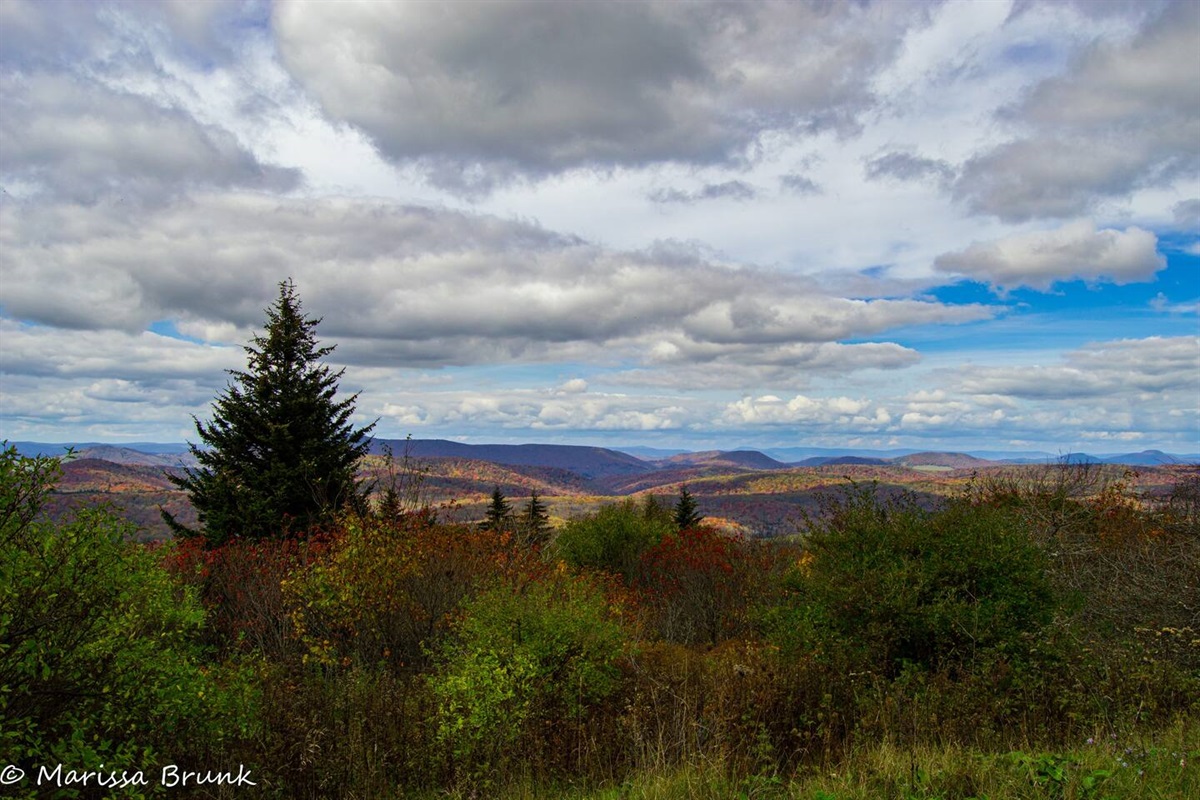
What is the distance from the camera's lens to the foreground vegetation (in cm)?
541

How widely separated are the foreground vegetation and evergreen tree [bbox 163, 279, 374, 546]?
8.79m

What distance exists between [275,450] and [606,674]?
1788 centimetres

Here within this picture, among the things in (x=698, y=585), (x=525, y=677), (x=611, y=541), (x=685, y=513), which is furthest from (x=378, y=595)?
(x=685, y=513)

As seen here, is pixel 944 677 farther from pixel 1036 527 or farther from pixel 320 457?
pixel 320 457

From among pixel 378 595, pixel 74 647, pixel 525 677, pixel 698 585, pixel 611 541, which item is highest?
pixel 74 647

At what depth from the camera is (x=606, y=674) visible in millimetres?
10109

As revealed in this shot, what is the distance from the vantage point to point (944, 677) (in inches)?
326

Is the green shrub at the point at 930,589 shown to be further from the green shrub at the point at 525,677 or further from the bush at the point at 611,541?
the bush at the point at 611,541

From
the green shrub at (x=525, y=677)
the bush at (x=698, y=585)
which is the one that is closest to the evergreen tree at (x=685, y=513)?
the bush at (x=698, y=585)

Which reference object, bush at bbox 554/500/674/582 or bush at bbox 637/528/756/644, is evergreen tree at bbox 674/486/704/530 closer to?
bush at bbox 554/500/674/582

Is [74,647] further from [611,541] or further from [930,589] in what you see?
[611,541]

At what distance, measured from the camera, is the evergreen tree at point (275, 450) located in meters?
23.2

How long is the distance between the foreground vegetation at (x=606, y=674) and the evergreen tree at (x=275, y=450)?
8793mm

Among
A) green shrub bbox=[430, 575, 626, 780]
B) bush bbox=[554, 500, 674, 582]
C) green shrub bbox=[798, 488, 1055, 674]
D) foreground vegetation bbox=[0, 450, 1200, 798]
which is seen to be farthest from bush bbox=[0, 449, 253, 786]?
bush bbox=[554, 500, 674, 582]
